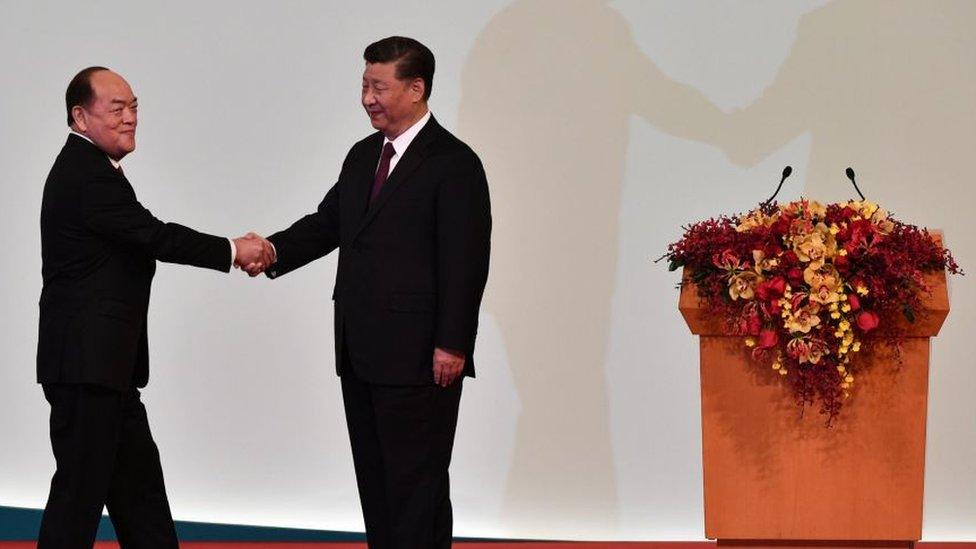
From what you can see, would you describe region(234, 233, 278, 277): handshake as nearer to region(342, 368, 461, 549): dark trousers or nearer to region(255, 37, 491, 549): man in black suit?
region(255, 37, 491, 549): man in black suit

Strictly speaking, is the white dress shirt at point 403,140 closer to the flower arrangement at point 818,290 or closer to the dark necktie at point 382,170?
the dark necktie at point 382,170

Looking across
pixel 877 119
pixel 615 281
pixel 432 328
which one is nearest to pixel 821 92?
pixel 877 119

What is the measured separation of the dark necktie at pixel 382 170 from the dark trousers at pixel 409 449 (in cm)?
44

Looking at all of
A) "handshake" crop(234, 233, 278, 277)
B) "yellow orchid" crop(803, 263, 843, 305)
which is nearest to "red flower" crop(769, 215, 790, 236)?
"yellow orchid" crop(803, 263, 843, 305)

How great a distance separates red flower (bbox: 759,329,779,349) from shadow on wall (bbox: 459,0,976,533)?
1.57 meters

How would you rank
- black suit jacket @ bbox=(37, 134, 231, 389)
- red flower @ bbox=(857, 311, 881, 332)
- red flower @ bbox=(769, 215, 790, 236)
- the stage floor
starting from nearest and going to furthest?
red flower @ bbox=(857, 311, 881, 332) → red flower @ bbox=(769, 215, 790, 236) → black suit jacket @ bbox=(37, 134, 231, 389) → the stage floor

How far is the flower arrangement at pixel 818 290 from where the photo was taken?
3.34 metres

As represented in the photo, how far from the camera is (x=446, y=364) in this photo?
3.49 metres

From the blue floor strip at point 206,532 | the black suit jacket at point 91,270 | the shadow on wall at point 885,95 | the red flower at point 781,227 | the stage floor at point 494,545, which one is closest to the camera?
the red flower at point 781,227

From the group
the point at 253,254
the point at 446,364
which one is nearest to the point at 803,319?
the point at 446,364

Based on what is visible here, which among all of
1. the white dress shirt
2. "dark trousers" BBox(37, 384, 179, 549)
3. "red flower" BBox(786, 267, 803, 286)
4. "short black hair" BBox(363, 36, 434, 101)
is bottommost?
"dark trousers" BBox(37, 384, 179, 549)

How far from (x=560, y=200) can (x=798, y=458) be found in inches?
67.1

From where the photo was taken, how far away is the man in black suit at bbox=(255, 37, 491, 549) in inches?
138

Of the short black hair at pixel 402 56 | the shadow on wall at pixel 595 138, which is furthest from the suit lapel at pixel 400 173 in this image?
the shadow on wall at pixel 595 138
